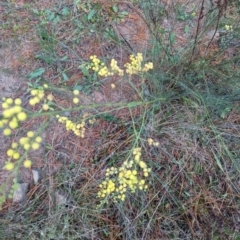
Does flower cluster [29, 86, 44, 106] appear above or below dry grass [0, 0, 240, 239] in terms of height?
above

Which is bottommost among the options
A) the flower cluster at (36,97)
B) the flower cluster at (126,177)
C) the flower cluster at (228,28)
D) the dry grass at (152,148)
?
the dry grass at (152,148)

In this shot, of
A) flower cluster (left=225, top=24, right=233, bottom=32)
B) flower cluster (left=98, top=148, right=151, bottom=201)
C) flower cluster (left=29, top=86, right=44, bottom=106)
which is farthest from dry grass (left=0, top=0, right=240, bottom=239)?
flower cluster (left=29, top=86, right=44, bottom=106)

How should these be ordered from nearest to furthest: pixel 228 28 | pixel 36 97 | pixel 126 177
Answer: pixel 36 97
pixel 126 177
pixel 228 28

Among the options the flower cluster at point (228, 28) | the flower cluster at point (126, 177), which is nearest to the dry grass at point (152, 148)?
the flower cluster at point (228, 28)

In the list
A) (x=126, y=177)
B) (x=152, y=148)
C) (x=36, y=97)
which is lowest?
(x=152, y=148)

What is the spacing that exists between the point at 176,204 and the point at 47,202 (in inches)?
26.8

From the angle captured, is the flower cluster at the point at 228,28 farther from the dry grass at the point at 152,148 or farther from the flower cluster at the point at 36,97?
the flower cluster at the point at 36,97

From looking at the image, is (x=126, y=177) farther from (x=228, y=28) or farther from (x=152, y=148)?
(x=228, y=28)

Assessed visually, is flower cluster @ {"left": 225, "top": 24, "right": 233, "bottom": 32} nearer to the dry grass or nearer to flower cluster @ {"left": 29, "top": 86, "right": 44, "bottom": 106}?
the dry grass

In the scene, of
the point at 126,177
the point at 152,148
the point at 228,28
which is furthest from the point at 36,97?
the point at 228,28

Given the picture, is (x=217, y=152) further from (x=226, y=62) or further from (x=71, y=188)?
(x=71, y=188)

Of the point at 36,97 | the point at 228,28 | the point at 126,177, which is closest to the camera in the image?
the point at 36,97

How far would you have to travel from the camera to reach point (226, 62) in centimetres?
192

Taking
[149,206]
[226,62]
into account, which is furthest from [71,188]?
[226,62]
